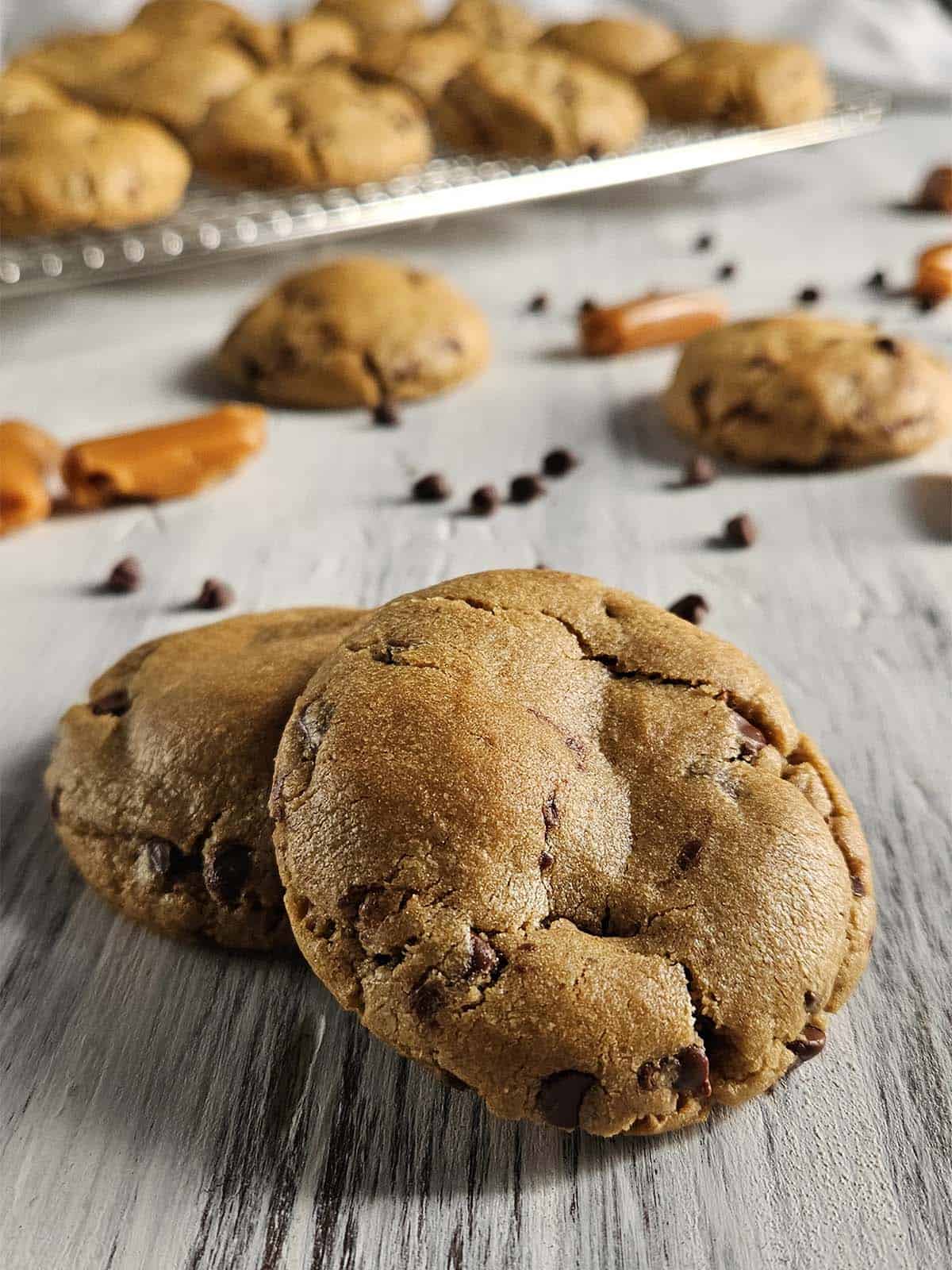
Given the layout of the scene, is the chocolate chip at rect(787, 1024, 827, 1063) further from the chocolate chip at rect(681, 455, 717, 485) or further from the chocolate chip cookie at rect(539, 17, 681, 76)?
the chocolate chip cookie at rect(539, 17, 681, 76)

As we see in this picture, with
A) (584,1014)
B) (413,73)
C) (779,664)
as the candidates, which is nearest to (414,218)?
(413,73)

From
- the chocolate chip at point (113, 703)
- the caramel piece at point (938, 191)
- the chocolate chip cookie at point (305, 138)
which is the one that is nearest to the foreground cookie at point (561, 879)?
the chocolate chip at point (113, 703)

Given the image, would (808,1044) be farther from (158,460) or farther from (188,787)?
(158,460)

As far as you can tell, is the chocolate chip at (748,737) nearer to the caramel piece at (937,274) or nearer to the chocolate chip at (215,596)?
the chocolate chip at (215,596)

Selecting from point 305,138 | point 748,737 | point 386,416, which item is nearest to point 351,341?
point 386,416

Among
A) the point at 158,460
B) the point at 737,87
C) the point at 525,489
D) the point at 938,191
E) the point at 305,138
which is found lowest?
the point at 938,191

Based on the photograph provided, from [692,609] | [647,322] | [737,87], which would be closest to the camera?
[692,609]

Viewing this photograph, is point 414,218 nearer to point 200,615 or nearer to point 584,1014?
point 200,615
